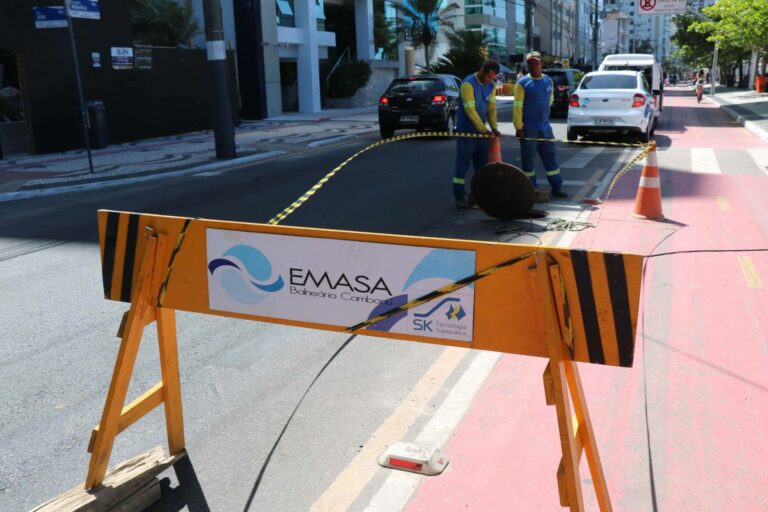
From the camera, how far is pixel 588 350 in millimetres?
2777

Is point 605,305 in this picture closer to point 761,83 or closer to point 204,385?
point 204,385

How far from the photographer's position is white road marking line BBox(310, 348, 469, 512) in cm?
342

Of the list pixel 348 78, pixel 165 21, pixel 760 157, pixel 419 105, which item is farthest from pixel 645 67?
pixel 165 21

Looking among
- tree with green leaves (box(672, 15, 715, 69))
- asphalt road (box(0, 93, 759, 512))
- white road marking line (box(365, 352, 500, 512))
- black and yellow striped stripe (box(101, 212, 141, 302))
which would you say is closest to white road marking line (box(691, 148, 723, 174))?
asphalt road (box(0, 93, 759, 512))

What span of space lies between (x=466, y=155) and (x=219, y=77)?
317 inches

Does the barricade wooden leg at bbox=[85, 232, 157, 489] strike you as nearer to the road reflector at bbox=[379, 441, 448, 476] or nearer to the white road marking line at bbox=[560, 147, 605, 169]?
the road reflector at bbox=[379, 441, 448, 476]

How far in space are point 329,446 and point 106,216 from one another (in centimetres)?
159

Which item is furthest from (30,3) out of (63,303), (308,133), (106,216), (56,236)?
(106,216)

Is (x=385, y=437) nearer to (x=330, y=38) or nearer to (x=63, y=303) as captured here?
(x=63, y=303)

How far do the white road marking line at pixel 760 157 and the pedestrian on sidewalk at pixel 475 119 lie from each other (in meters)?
6.12

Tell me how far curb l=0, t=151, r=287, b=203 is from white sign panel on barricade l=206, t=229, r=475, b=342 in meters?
10.4

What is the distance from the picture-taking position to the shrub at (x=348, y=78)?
36.8m

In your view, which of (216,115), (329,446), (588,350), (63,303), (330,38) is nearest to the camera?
(588,350)

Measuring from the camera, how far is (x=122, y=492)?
11.0ft
